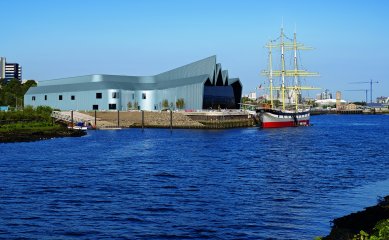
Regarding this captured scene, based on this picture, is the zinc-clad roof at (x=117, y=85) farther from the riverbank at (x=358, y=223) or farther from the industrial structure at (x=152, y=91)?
the riverbank at (x=358, y=223)

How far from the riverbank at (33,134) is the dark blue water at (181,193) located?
19692 mm

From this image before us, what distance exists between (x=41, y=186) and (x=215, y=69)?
362 feet

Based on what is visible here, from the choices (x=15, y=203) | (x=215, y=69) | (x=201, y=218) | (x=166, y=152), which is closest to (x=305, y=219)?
(x=201, y=218)

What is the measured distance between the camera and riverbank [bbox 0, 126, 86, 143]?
76.2 m

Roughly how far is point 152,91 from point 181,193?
415 feet

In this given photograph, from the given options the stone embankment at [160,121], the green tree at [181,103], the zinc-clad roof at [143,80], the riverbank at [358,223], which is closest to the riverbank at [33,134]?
the stone embankment at [160,121]

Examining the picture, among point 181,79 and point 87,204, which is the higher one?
point 181,79

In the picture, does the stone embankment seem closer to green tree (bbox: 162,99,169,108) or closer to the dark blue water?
green tree (bbox: 162,99,169,108)

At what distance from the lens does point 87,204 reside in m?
28.6

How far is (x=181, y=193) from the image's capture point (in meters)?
32.3

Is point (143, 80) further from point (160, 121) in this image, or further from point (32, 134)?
point (32, 134)

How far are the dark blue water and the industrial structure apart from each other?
84591 mm

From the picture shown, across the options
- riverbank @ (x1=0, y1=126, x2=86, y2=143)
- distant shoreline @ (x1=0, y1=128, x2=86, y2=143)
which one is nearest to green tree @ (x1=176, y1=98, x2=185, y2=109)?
riverbank @ (x1=0, y1=126, x2=86, y2=143)

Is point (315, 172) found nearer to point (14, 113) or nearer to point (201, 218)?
point (201, 218)
